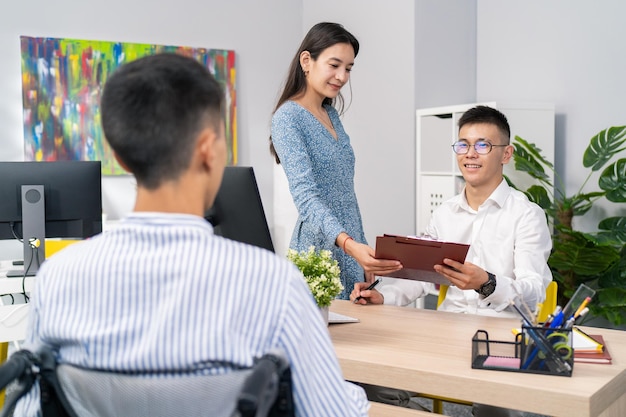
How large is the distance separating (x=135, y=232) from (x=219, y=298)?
5.7 inches

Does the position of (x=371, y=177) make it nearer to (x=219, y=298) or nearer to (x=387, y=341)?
(x=387, y=341)

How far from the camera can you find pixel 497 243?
240cm

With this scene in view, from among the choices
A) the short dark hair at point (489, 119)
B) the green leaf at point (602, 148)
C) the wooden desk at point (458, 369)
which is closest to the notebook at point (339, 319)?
the wooden desk at point (458, 369)

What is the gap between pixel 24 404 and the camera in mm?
1064

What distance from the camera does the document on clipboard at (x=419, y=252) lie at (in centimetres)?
193

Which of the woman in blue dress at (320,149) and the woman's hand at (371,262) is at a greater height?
the woman in blue dress at (320,149)

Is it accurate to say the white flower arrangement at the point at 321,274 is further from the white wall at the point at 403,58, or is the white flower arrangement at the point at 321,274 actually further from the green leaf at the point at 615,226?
the white wall at the point at 403,58

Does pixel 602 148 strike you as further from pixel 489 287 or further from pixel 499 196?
pixel 489 287

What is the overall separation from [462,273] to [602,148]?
220 cm

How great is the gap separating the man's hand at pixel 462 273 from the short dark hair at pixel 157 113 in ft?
Answer: 3.63

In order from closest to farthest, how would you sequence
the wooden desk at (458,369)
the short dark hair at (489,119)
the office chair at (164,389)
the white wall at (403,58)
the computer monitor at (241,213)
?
the office chair at (164,389)
the wooden desk at (458,369)
the computer monitor at (241,213)
the short dark hair at (489,119)
the white wall at (403,58)

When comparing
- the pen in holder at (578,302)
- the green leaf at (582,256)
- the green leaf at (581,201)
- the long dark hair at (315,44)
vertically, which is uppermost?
the long dark hair at (315,44)

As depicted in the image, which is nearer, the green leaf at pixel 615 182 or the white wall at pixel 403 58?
the green leaf at pixel 615 182

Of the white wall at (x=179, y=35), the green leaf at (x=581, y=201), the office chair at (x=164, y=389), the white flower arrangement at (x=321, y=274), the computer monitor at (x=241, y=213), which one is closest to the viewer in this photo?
the office chair at (x=164, y=389)
